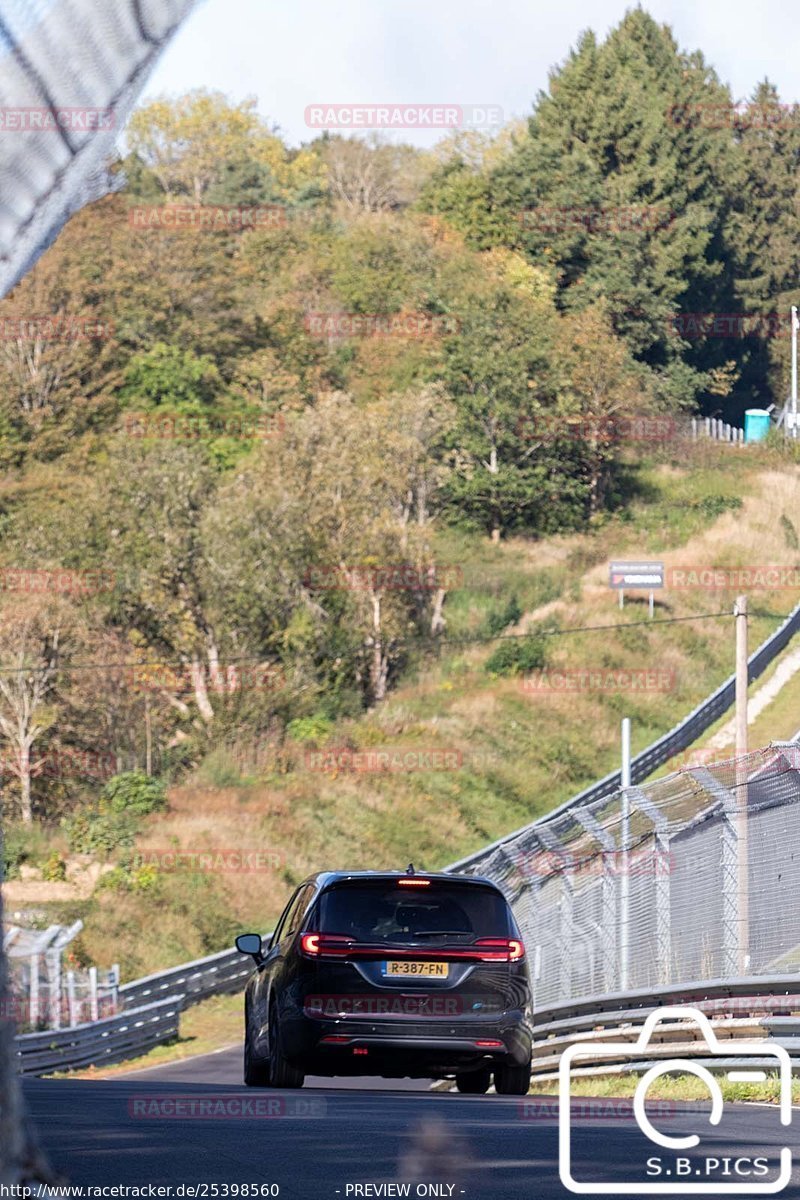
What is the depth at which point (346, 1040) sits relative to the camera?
1243 cm

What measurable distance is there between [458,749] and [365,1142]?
50047 mm

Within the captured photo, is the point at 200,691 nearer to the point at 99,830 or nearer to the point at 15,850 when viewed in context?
the point at 99,830

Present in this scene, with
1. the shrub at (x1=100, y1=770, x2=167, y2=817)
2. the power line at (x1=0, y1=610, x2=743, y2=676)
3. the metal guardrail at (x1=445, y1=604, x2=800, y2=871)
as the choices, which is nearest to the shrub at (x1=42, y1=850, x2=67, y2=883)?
the shrub at (x1=100, y1=770, x2=167, y2=817)

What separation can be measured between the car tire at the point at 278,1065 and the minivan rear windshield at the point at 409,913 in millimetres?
852

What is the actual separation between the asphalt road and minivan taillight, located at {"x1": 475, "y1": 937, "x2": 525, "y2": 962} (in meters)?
0.89

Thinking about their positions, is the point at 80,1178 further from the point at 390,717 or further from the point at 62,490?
the point at 62,490

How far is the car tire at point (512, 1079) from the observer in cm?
1312

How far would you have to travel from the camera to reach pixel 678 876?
15.6 meters

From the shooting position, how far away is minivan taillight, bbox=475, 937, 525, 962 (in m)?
12.7

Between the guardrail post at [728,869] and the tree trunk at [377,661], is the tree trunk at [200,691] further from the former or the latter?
the guardrail post at [728,869]

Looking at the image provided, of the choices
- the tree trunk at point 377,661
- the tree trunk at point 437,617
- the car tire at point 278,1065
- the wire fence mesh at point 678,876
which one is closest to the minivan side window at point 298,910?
the car tire at point 278,1065

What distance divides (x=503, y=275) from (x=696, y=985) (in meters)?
81.0

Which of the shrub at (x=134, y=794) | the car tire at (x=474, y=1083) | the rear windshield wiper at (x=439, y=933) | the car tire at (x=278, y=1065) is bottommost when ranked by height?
the shrub at (x=134, y=794)

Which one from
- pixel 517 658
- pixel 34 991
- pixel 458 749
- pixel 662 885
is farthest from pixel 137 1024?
pixel 517 658
